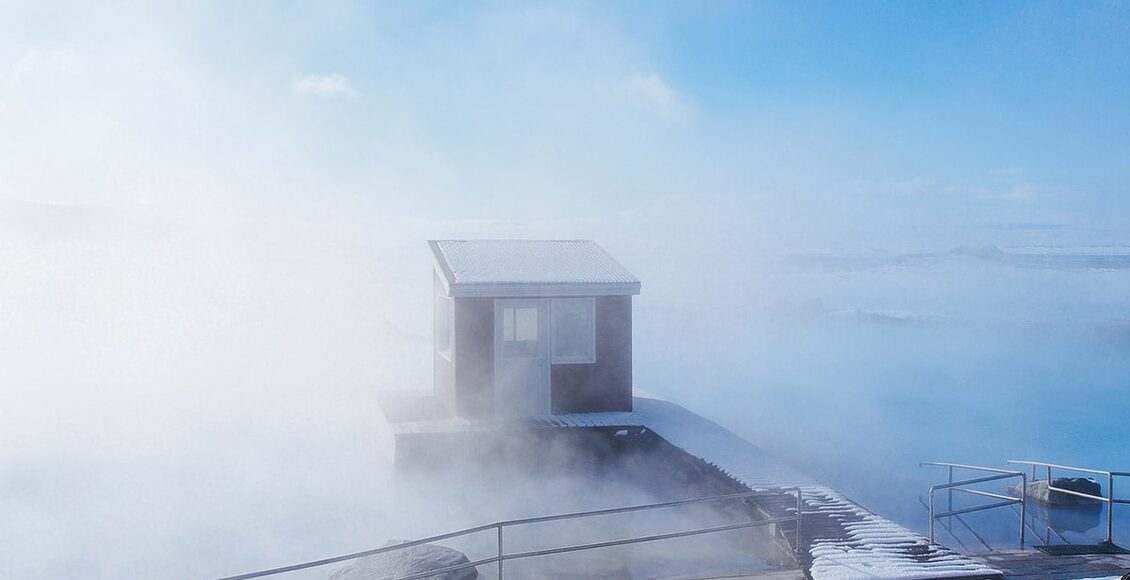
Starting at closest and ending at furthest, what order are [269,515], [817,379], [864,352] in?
[269,515], [817,379], [864,352]

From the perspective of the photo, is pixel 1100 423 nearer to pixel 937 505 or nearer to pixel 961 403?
pixel 961 403

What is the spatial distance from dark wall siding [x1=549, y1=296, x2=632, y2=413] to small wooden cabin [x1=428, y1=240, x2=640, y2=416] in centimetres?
2

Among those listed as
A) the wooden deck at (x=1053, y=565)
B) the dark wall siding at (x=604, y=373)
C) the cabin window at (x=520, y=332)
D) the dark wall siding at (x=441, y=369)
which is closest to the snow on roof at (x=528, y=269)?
the dark wall siding at (x=604, y=373)

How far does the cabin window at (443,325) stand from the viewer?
17.8 m

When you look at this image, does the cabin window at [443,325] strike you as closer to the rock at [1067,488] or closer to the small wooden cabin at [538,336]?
the small wooden cabin at [538,336]

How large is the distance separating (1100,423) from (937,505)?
70.0 ft

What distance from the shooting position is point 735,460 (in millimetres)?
14766

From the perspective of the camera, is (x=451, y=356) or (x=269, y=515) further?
(x=451, y=356)

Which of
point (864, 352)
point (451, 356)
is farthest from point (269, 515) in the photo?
point (864, 352)

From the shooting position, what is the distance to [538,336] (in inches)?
696

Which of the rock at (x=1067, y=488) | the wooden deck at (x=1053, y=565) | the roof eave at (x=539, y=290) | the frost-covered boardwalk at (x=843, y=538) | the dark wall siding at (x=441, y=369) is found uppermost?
the roof eave at (x=539, y=290)

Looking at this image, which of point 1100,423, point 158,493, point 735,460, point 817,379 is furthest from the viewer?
point 817,379

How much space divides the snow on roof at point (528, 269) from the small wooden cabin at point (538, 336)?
0.02 m

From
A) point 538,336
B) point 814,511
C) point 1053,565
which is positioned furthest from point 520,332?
point 1053,565
